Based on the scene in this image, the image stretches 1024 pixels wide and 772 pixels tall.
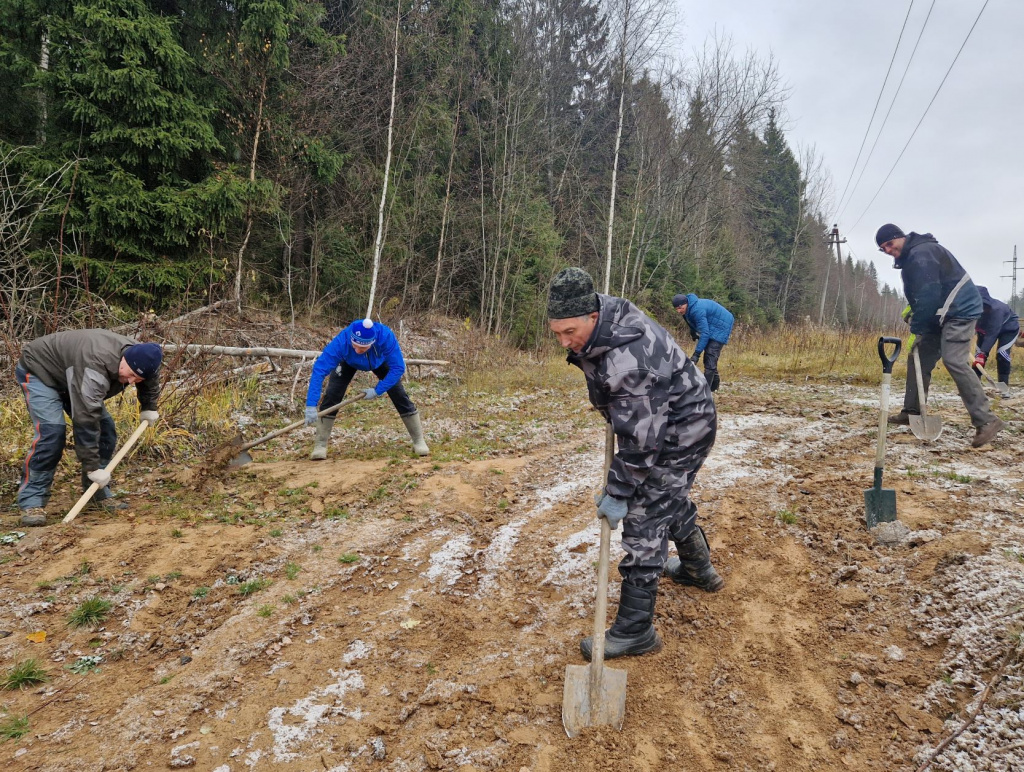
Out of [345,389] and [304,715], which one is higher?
[345,389]

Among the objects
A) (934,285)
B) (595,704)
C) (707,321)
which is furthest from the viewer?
(707,321)

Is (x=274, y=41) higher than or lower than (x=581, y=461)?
higher

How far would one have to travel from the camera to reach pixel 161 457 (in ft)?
20.0

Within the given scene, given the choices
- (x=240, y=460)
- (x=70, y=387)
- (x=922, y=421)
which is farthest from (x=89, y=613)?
(x=922, y=421)

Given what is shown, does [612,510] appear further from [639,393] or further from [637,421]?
[639,393]

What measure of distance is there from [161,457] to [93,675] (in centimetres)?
371

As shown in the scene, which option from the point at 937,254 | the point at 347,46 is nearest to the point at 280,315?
the point at 347,46

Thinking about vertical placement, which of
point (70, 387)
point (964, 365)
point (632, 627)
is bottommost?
point (632, 627)

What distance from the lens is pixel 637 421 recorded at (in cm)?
245

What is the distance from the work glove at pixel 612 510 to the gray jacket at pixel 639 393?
1.2 inches

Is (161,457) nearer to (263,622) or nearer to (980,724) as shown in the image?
(263,622)

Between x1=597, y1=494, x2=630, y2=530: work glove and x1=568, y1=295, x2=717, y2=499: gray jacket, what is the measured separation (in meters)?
0.03

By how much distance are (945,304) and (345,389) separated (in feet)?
20.4

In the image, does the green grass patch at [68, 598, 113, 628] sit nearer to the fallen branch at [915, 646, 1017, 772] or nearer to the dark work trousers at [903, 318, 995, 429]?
the fallen branch at [915, 646, 1017, 772]
